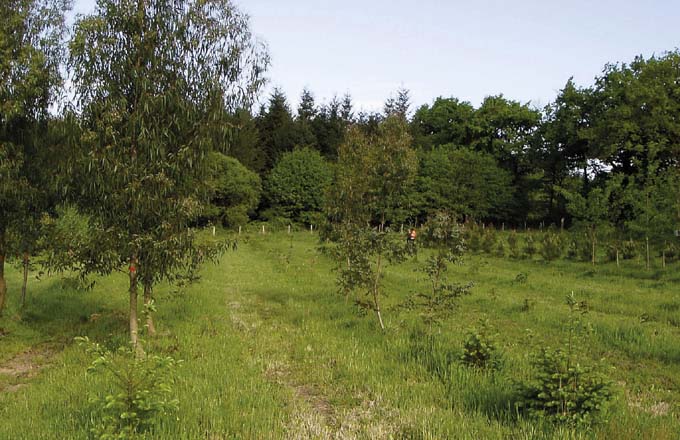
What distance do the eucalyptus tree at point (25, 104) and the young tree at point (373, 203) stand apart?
706cm

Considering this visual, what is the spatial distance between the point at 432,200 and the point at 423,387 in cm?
5004

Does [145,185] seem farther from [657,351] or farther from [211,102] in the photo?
[657,351]

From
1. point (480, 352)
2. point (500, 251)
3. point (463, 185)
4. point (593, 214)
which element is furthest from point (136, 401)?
point (463, 185)

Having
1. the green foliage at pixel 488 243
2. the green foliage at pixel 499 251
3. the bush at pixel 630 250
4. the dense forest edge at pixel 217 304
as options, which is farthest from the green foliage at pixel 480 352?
the green foliage at pixel 488 243

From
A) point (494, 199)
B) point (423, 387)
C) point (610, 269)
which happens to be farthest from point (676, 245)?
point (494, 199)

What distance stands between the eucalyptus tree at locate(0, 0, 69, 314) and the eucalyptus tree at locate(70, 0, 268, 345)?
2.46 m

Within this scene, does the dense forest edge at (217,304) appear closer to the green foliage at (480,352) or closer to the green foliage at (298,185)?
the green foliage at (480,352)

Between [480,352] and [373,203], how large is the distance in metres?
5.22

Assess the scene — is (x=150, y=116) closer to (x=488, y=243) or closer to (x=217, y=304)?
(x=217, y=304)

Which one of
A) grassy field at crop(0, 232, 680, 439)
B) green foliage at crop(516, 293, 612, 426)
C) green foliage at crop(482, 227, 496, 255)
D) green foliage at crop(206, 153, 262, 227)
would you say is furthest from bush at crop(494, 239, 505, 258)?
green foliage at crop(206, 153, 262, 227)

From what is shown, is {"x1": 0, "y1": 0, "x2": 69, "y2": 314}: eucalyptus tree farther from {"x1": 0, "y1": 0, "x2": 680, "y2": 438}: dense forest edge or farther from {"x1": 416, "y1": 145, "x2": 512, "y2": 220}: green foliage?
{"x1": 416, "y1": 145, "x2": 512, "y2": 220}: green foliage

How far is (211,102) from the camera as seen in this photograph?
372 inches

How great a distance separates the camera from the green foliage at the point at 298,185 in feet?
185

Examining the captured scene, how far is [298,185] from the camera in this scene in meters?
56.4
